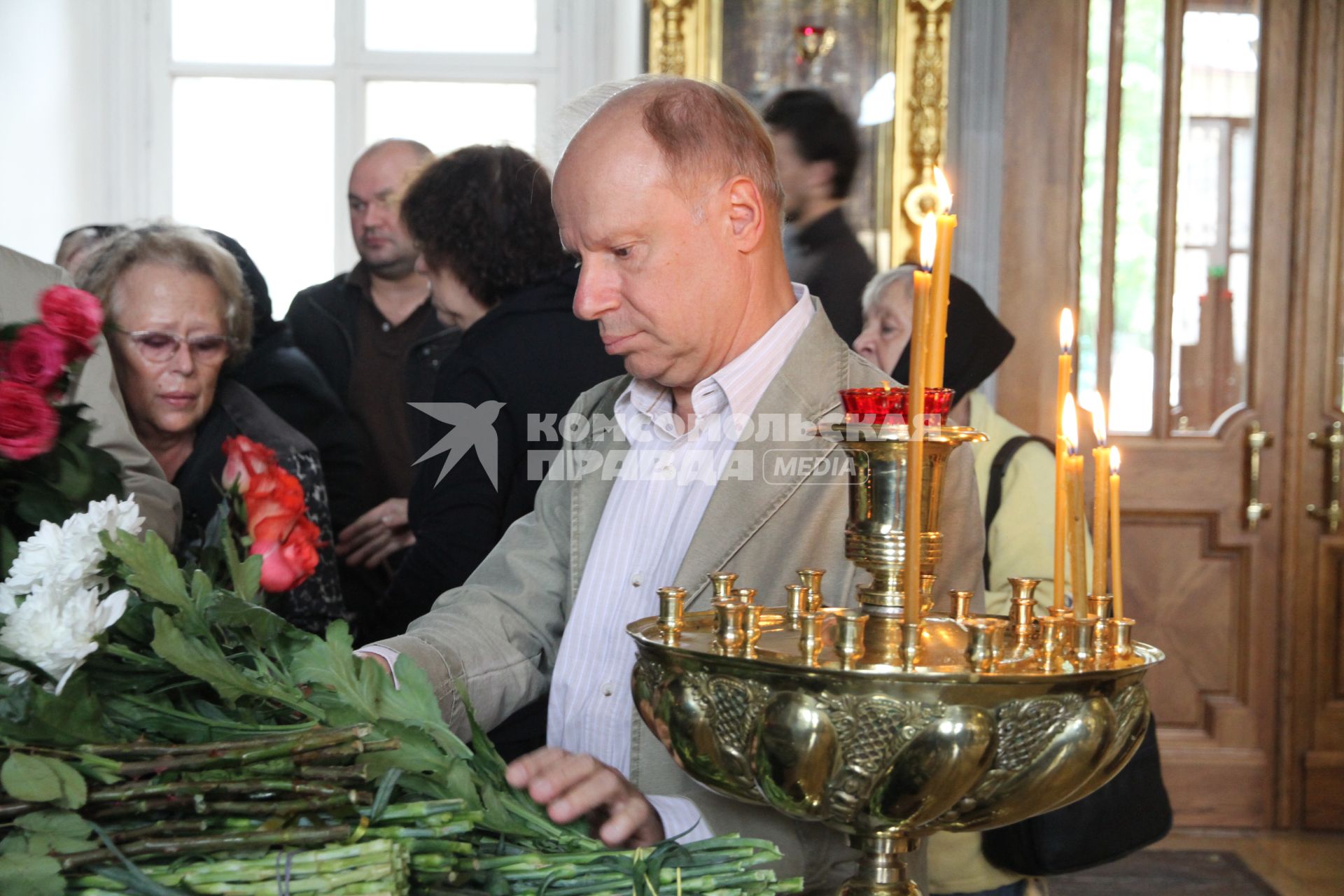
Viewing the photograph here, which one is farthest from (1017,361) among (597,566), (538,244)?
(597,566)

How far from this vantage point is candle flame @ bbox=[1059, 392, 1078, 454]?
0.92m

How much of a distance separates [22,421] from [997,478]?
1.47 meters

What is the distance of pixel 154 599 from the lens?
936mm

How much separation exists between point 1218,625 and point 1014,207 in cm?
143

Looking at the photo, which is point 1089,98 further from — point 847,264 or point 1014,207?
point 847,264

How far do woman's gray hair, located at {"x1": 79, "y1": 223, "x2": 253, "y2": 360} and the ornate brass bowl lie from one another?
4.92ft

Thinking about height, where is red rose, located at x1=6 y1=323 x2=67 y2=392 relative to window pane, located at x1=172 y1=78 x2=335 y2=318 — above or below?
below

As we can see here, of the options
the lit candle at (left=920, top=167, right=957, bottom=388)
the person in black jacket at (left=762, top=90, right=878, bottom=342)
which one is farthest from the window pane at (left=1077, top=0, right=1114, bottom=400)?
the lit candle at (left=920, top=167, right=957, bottom=388)

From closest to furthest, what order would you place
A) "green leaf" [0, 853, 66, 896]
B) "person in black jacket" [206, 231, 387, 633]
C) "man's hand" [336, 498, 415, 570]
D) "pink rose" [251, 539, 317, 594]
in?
1. "green leaf" [0, 853, 66, 896]
2. "pink rose" [251, 539, 317, 594]
3. "person in black jacket" [206, 231, 387, 633]
4. "man's hand" [336, 498, 415, 570]

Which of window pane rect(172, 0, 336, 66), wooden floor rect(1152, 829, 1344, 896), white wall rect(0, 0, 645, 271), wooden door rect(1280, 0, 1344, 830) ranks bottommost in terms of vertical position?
wooden floor rect(1152, 829, 1344, 896)

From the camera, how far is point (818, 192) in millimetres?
2963

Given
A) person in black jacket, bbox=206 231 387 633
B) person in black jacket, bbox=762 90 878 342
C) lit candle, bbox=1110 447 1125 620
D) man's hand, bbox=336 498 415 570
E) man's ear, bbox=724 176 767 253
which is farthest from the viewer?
person in black jacket, bbox=762 90 878 342

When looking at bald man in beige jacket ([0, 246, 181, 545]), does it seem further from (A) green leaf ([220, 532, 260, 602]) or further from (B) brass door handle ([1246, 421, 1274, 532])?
(B) brass door handle ([1246, 421, 1274, 532])

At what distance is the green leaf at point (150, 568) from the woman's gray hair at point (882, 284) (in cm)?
186
